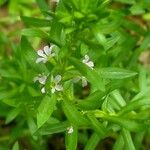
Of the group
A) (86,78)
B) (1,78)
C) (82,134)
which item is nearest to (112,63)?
(82,134)

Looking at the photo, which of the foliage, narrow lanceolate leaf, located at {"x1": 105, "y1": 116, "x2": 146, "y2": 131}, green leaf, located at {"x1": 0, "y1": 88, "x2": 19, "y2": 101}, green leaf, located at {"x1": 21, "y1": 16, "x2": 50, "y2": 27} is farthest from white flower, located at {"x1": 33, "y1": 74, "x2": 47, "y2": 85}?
green leaf, located at {"x1": 0, "y1": 88, "x2": 19, "y2": 101}

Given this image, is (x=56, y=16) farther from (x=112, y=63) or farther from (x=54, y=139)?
(x=54, y=139)

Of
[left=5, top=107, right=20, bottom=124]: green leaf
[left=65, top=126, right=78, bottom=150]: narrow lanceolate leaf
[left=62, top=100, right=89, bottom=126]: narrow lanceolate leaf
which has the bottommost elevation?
[left=5, top=107, right=20, bottom=124]: green leaf

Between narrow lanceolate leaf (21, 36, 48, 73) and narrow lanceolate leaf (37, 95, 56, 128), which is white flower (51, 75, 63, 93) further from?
narrow lanceolate leaf (21, 36, 48, 73)

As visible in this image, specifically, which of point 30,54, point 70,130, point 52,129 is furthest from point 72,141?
point 30,54

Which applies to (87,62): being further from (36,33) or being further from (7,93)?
(7,93)

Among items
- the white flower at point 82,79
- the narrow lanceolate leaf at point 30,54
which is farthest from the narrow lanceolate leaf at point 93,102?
the narrow lanceolate leaf at point 30,54
